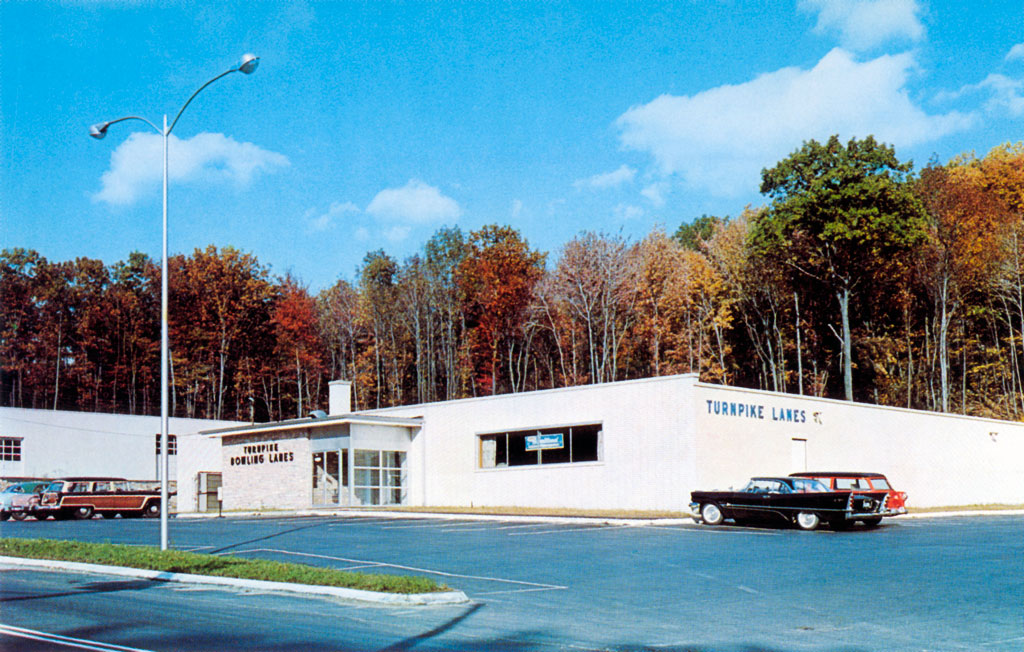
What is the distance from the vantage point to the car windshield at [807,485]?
2648 centimetres

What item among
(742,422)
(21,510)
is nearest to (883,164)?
(742,422)

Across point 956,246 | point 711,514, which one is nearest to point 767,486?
point 711,514

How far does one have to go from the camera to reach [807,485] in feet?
87.6

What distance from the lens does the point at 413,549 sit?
21.1m

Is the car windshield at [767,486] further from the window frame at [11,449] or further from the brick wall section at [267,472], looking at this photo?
the window frame at [11,449]

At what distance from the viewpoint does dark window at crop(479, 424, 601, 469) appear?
33781 mm

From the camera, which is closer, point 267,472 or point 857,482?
point 857,482

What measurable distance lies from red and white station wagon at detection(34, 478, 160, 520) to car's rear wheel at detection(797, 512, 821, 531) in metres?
27.6

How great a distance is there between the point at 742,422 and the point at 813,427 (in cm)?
420

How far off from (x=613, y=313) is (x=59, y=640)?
47.9 metres

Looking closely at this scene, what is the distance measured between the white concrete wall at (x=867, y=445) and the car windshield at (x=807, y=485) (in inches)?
177

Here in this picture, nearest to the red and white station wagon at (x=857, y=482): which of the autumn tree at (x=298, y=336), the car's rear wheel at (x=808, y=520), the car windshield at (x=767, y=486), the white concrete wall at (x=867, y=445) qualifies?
the car windshield at (x=767, y=486)

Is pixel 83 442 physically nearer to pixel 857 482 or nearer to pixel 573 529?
pixel 573 529

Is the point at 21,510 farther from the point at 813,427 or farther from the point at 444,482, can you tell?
the point at 813,427
